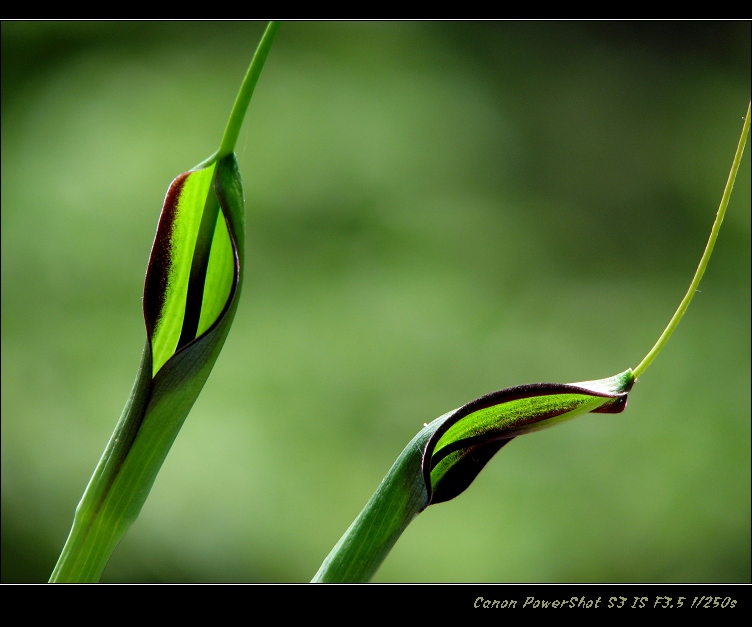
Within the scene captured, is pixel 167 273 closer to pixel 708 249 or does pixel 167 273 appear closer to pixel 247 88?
pixel 247 88

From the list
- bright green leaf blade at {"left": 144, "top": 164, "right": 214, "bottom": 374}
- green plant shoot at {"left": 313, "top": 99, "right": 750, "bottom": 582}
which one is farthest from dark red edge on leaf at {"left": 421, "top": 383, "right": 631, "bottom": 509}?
bright green leaf blade at {"left": 144, "top": 164, "right": 214, "bottom": 374}

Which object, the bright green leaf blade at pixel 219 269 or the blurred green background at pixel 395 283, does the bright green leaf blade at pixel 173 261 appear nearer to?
the bright green leaf blade at pixel 219 269

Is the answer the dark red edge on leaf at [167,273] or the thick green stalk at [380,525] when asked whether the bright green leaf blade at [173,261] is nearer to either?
the dark red edge on leaf at [167,273]

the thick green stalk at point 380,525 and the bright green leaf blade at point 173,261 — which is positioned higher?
the bright green leaf blade at point 173,261

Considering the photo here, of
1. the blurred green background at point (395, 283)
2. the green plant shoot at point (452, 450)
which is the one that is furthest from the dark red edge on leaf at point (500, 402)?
the blurred green background at point (395, 283)

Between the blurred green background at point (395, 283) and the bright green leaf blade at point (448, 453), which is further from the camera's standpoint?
the blurred green background at point (395, 283)

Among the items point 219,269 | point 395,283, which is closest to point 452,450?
point 219,269

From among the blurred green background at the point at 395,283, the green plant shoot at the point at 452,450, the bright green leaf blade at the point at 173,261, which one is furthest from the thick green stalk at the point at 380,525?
the blurred green background at the point at 395,283

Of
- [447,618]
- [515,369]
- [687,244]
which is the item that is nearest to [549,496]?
[515,369]
